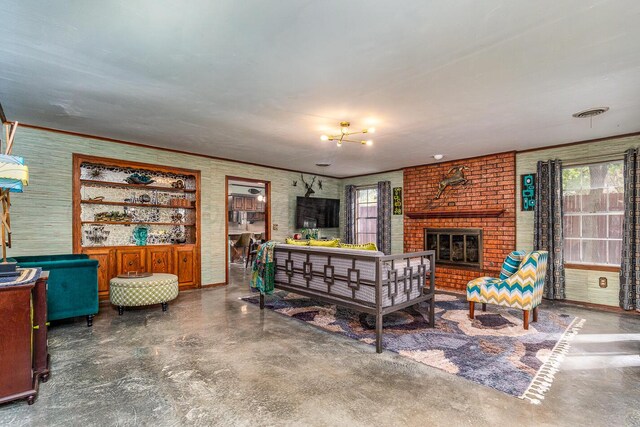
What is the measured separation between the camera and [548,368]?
2.67 metres

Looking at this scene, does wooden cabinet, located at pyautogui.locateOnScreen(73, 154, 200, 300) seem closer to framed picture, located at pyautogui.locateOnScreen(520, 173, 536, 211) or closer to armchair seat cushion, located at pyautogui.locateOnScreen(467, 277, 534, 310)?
armchair seat cushion, located at pyautogui.locateOnScreen(467, 277, 534, 310)

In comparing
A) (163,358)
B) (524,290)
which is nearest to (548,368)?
(524,290)

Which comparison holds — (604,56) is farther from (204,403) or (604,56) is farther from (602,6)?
(204,403)

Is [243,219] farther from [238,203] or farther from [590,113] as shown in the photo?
[590,113]

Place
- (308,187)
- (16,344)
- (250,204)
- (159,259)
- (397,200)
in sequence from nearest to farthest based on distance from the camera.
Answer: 1. (16,344)
2. (159,259)
3. (397,200)
4. (308,187)
5. (250,204)

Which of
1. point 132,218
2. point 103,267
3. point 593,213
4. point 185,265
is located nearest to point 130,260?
point 103,267

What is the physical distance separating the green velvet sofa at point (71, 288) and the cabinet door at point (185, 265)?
5.99ft

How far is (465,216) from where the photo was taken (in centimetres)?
609

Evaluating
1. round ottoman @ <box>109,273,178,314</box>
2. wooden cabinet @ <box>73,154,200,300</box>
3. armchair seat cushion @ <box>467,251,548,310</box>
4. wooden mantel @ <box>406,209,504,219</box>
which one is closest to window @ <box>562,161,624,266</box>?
wooden mantel @ <box>406,209,504,219</box>

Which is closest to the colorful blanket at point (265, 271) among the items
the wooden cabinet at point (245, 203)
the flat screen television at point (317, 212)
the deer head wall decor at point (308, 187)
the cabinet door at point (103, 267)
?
the cabinet door at point (103, 267)

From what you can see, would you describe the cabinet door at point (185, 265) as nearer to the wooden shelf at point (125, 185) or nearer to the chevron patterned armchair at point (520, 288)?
the wooden shelf at point (125, 185)

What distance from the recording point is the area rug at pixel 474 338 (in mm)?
2543

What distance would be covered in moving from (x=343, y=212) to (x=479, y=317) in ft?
15.8

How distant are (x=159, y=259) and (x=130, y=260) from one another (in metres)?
0.43
